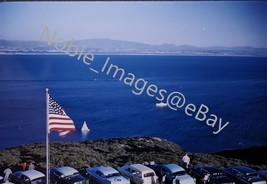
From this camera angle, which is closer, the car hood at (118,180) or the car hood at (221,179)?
the car hood at (118,180)

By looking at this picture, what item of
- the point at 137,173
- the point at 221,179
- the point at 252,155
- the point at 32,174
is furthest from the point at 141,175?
the point at 252,155

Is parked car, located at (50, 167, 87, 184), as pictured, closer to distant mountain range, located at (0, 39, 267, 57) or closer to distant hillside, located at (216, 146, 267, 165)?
distant mountain range, located at (0, 39, 267, 57)

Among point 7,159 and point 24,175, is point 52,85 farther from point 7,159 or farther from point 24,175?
point 24,175

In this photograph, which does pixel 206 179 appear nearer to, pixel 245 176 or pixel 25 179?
pixel 245 176

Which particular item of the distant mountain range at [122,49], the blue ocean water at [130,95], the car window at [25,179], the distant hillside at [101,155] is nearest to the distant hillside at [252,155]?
the distant hillside at [101,155]

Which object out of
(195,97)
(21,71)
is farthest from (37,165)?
(195,97)

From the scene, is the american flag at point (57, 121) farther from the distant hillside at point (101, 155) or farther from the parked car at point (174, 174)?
the distant hillside at point (101, 155)

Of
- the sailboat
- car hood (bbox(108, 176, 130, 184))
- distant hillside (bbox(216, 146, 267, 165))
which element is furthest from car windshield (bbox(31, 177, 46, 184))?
distant hillside (bbox(216, 146, 267, 165))
